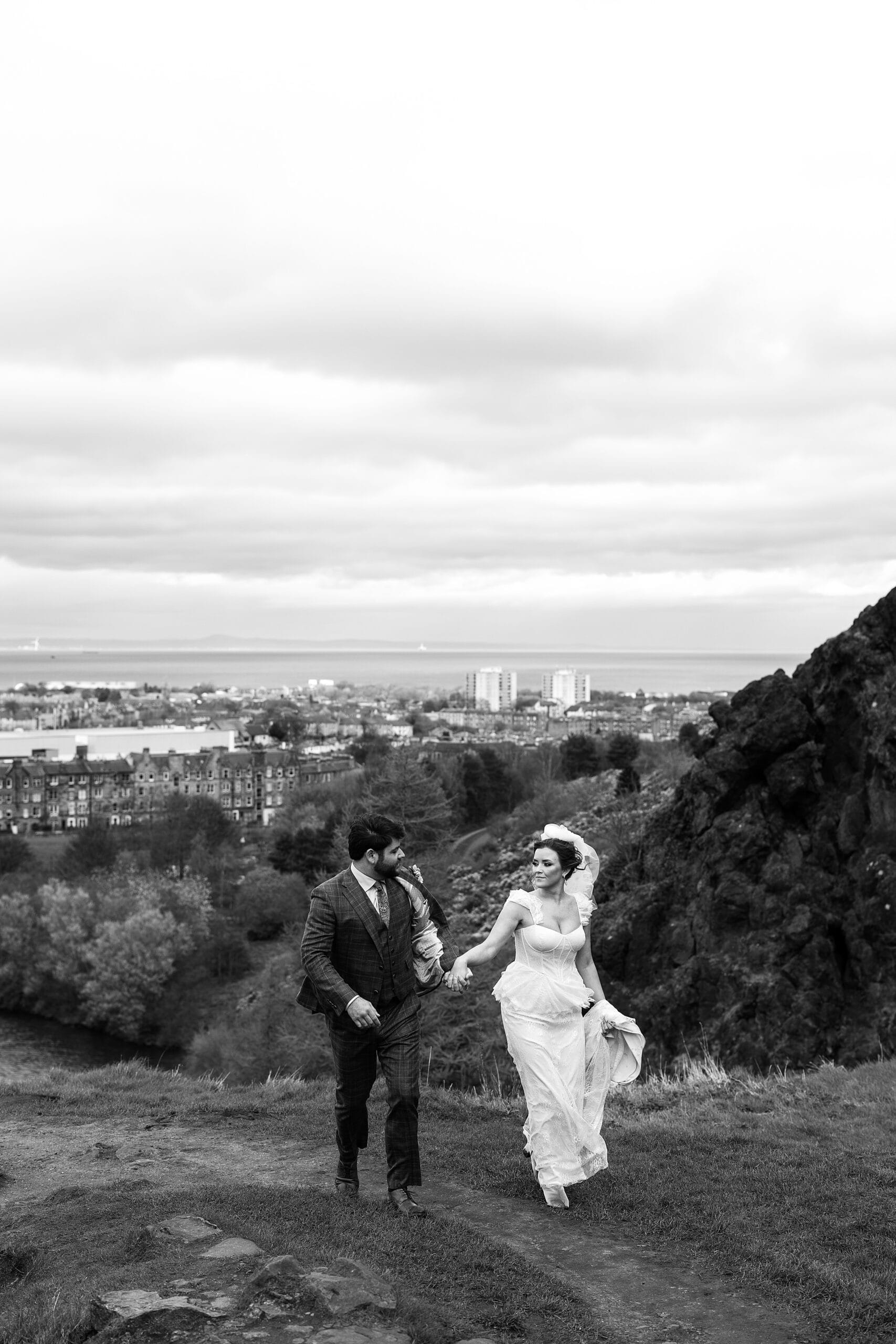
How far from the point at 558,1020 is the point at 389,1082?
1227mm

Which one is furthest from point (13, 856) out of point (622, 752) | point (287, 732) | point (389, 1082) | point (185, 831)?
point (287, 732)

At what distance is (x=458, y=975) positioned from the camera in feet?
25.6

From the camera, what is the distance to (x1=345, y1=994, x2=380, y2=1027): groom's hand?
276 inches

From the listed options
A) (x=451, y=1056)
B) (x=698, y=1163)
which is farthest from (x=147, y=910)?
(x=698, y=1163)

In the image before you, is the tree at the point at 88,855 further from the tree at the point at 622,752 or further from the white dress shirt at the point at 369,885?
the white dress shirt at the point at 369,885

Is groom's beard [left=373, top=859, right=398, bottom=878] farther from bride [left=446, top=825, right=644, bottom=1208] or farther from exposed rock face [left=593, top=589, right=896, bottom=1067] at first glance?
→ exposed rock face [left=593, top=589, right=896, bottom=1067]

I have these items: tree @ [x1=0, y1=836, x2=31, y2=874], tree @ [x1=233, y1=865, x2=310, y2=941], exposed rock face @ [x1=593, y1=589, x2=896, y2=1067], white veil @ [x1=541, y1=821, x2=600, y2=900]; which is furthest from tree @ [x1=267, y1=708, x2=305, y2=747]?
white veil @ [x1=541, y1=821, x2=600, y2=900]

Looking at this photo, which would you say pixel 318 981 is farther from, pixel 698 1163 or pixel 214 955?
pixel 214 955

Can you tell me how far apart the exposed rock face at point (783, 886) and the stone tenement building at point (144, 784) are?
294 ft

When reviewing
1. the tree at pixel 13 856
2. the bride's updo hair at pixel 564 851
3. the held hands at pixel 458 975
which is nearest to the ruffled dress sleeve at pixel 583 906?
the bride's updo hair at pixel 564 851

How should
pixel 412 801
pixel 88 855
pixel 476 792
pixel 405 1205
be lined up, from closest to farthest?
pixel 405 1205, pixel 412 801, pixel 88 855, pixel 476 792

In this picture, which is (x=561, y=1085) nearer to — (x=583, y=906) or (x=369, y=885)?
(x=583, y=906)

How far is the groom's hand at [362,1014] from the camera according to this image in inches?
276

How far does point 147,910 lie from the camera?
55094 mm
